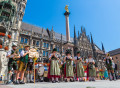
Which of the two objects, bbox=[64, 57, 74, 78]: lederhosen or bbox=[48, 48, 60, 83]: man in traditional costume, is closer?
bbox=[48, 48, 60, 83]: man in traditional costume

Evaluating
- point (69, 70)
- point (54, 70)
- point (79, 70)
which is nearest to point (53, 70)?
point (54, 70)

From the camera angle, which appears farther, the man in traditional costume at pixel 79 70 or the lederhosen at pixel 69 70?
the man in traditional costume at pixel 79 70

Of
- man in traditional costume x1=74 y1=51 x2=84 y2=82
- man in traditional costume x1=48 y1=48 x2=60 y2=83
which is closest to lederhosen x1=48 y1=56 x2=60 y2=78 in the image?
man in traditional costume x1=48 y1=48 x2=60 y2=83

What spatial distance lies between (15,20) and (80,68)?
21.5 m

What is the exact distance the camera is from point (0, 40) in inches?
695

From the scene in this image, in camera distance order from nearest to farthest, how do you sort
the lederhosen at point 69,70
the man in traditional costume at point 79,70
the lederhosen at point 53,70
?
the lederhosen at point 53,70 → the lederhosen at point 69,70 → the man in traditional costume at point 79,70

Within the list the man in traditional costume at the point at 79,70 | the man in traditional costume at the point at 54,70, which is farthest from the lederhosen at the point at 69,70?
the man in traditional costume at the point at 54,70

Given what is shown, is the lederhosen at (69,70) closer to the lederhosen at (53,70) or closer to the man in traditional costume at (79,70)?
the man in traditional costume at (79,70)

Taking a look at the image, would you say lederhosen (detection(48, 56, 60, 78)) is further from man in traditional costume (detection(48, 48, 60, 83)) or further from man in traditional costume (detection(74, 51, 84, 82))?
man in traditional costume (detection(74, 51, 84, 82))

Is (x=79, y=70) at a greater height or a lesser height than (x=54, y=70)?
lesser

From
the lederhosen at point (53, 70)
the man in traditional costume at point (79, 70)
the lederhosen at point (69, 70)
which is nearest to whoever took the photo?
the lederhosen at point (53, 70)

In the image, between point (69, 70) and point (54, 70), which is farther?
point (69, 70)

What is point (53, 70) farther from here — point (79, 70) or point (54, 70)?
point (79, 70)

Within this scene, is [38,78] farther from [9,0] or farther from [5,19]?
[9,0]
